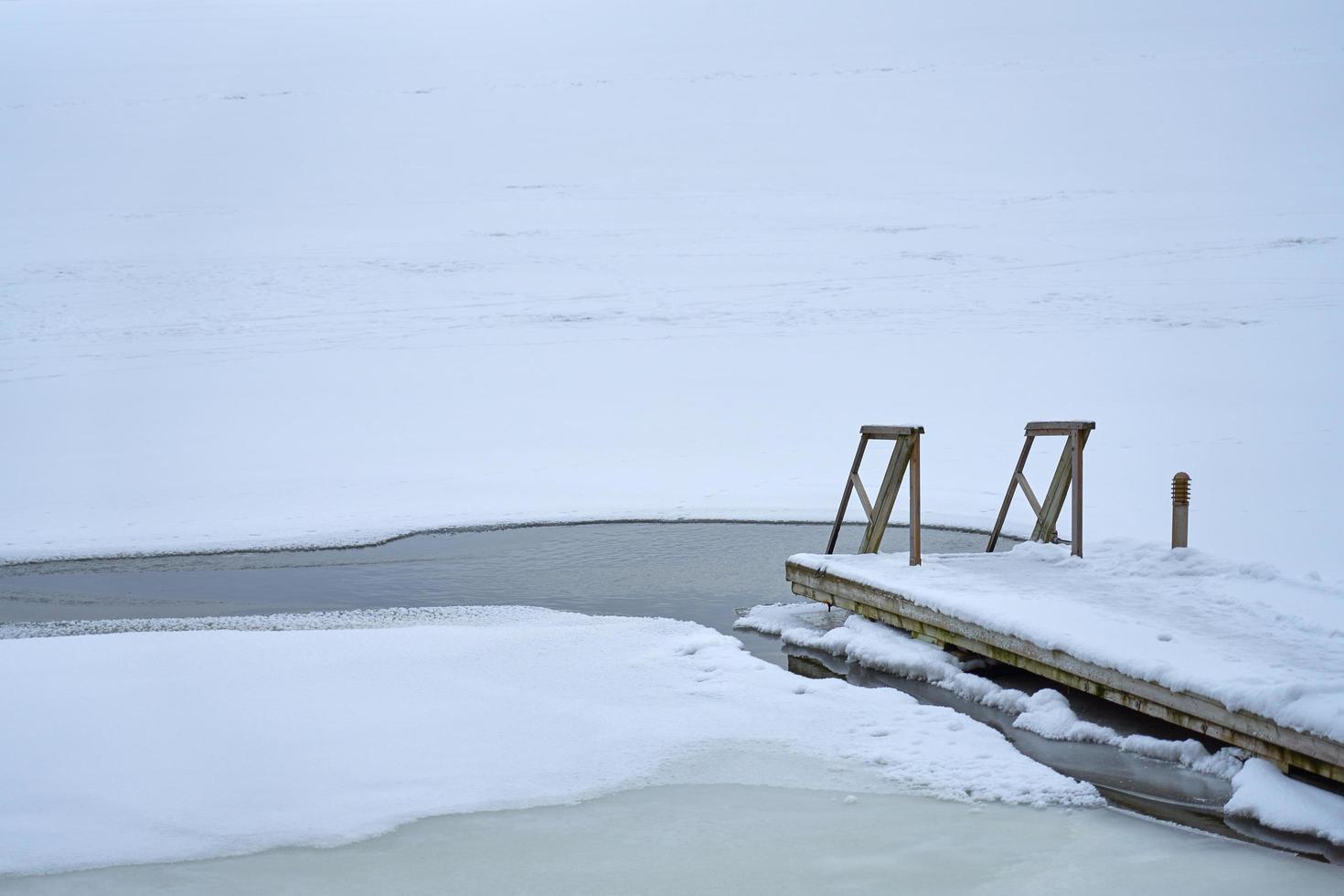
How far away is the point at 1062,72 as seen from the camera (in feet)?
115

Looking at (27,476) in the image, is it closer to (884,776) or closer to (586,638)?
(586,638)

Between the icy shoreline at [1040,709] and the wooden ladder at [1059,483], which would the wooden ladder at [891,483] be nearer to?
the icy shoreline at [1040,709]

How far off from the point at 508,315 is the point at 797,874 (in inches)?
734

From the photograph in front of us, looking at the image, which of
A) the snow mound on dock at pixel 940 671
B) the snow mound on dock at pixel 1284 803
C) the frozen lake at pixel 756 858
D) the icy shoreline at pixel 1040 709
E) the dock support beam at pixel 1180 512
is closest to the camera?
the frozen lake at pixel 756 858

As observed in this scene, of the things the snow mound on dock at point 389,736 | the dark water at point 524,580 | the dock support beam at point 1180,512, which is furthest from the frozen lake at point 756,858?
the dock support beam at point 1180,512

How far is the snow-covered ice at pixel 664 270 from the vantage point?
48.0ft

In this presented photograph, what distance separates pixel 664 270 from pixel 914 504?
16.6 meters

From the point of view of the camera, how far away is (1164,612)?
6.53 metres

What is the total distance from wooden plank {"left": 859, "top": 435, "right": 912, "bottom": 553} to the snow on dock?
0.60 ft

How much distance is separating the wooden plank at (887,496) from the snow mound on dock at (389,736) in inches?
79.4

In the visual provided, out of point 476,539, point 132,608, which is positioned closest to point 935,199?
point 476,539

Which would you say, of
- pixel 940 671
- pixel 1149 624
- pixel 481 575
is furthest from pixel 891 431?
pixel 481 575

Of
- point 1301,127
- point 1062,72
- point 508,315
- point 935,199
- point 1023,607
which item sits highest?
point 1062,72

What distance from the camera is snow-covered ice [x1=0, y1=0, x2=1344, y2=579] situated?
14641 mm
